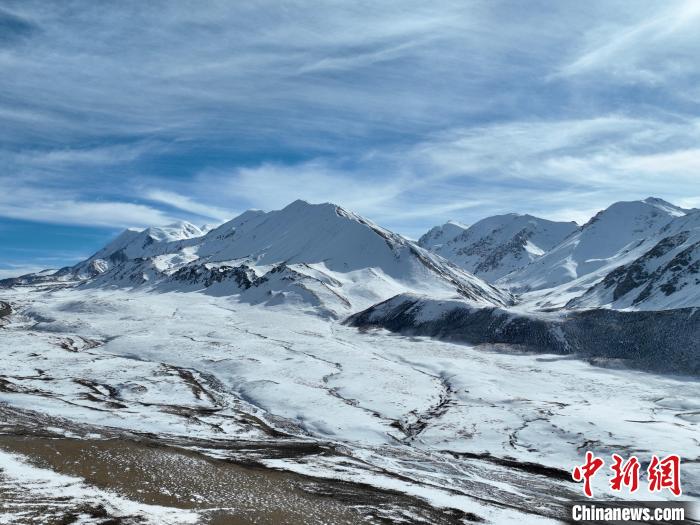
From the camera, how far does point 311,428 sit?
1810 inches

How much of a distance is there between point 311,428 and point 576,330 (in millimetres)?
69919

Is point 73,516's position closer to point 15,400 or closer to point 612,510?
point 612,510

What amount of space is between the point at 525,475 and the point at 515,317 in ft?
245

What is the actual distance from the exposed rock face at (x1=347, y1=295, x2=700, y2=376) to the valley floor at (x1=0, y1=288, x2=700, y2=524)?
5.70m

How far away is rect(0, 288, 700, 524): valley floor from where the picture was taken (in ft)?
85.7

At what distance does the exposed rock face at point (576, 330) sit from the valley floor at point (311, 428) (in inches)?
225

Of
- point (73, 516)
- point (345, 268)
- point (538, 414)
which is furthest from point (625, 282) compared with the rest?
point (73, 516)

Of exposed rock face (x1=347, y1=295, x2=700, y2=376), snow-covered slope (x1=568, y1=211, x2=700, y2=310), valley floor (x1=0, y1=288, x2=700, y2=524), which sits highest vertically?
snow-covered slope (x1=568, y1=211, x2=700, y2=310)
